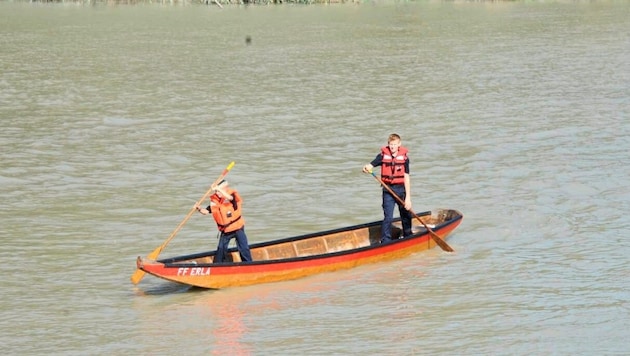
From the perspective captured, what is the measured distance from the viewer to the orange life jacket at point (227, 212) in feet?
45.0

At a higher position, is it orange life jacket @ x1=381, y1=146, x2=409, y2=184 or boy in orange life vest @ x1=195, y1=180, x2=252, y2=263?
orange life jacket @ x1=381, y1=146, x2=409, y2=184

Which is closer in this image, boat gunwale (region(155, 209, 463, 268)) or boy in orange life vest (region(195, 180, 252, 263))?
boat gunwale (region(155, 209, 463, 268))

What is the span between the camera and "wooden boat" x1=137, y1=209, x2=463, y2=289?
43.7 feet

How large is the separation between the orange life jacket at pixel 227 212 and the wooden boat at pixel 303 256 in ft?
1.44

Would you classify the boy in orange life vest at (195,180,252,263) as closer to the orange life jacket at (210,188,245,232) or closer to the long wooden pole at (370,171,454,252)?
the orange life jacket at (210,188,245,232)

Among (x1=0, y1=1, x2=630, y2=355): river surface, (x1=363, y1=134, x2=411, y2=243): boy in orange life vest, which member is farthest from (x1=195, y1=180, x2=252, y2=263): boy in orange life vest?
(x1=363, y1=134, x2=411, y2=243): boy in orange life vest

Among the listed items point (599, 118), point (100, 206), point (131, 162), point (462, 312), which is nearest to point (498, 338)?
point (462, 312)

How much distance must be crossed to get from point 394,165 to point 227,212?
2591 mm

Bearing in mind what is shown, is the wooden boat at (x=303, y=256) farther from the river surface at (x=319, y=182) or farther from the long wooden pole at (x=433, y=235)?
the river surface at (x=319, y=182)

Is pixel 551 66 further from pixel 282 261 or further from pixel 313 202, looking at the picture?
pixel 282 261

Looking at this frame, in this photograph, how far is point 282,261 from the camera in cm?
1378

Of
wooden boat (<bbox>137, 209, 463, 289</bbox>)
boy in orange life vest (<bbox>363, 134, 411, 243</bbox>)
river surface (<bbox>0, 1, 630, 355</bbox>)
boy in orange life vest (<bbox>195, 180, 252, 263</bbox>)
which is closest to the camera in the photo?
river surface (<bbox>0, 1, 630, 355</bbox>)

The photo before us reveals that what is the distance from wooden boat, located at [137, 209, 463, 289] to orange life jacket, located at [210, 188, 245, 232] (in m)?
0.44

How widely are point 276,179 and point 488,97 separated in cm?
1067
